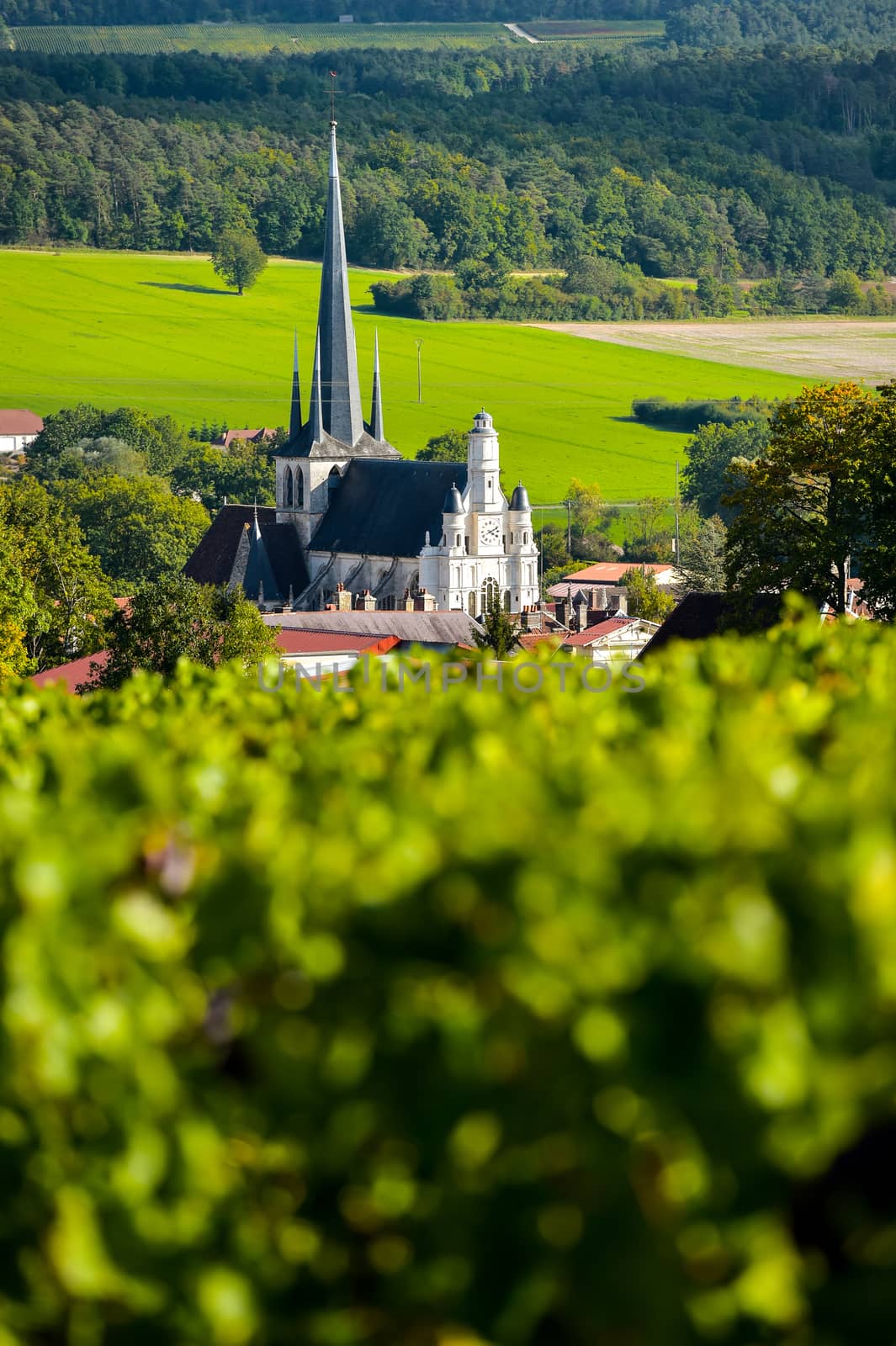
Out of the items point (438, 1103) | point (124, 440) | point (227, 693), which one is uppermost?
A: point (438, 1103)

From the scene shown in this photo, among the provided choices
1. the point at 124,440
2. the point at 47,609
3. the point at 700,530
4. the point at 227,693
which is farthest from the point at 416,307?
the point at 227,693

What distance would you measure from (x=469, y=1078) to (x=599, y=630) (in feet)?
263

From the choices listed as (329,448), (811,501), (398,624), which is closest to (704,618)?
(811,501)

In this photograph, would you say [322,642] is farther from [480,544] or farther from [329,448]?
[329,448]

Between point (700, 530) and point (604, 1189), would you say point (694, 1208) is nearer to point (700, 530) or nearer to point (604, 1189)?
point (604, 1189)

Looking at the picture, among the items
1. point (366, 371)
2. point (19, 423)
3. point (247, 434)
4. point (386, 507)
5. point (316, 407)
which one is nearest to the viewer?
point (386, 507)

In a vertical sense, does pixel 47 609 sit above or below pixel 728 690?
below

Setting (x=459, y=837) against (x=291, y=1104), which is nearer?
(x=291, y=1104)

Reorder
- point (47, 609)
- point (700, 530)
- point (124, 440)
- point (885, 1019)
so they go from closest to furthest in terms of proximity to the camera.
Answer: point (885, 1019) → point (47, 609) → point (700, 530) → point (124, 440)

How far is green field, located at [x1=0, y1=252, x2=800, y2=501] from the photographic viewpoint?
146 meters

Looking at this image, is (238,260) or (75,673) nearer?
(75,673)

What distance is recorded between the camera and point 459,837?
17.6 ft

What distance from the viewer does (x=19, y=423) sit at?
16500cm

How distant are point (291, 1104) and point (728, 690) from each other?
14.3 ft
